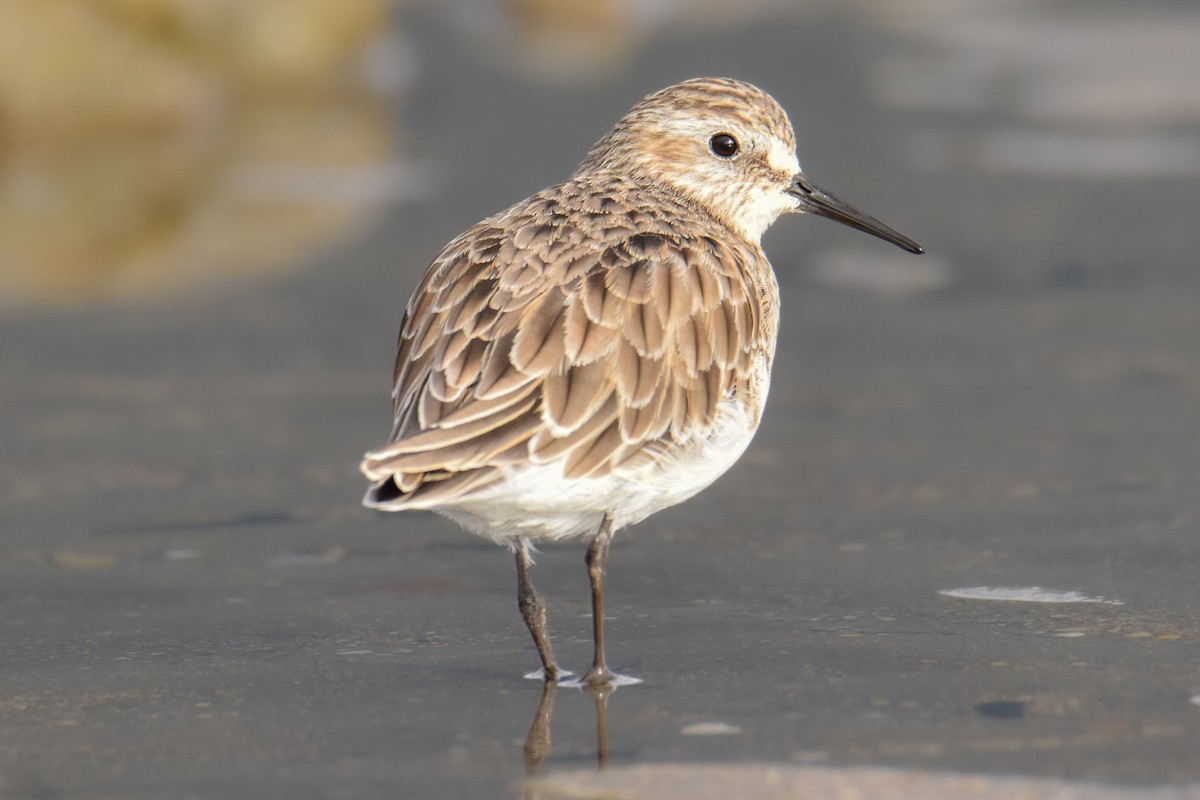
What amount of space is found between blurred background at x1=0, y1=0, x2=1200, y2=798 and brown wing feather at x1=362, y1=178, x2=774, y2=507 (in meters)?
0.71

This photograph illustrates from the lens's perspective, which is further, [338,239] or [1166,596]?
[338,239]

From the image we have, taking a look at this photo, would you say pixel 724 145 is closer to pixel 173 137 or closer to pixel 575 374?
pixel 575 374

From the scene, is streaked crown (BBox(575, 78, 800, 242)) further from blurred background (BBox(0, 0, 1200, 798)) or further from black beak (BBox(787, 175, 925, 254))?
blurred background (BBox(0, 0, 1200, 798))

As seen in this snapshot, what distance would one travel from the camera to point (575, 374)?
517cm

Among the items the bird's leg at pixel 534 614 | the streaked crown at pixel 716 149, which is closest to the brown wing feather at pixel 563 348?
the bird's leg at pixel 534 614

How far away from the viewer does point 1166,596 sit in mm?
5840

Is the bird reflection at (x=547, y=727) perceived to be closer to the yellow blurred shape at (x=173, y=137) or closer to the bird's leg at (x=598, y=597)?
the bird's leg at (x=598, y=597)

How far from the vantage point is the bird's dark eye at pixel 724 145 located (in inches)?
256

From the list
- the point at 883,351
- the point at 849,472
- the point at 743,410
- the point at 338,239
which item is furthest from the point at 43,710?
the point at 338,239

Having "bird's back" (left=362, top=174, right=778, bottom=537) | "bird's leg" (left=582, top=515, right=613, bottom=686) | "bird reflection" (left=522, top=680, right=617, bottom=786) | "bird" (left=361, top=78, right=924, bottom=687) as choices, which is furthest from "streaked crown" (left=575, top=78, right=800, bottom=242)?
"bird reflection" (left=522, top=680, right=617, bottom=786)

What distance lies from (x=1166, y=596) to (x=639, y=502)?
177 centimetres

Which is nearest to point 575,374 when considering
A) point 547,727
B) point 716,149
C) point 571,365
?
point 571,365

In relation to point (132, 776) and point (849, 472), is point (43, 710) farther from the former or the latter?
point (849, 472)

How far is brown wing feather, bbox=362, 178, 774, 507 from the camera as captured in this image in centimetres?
493
